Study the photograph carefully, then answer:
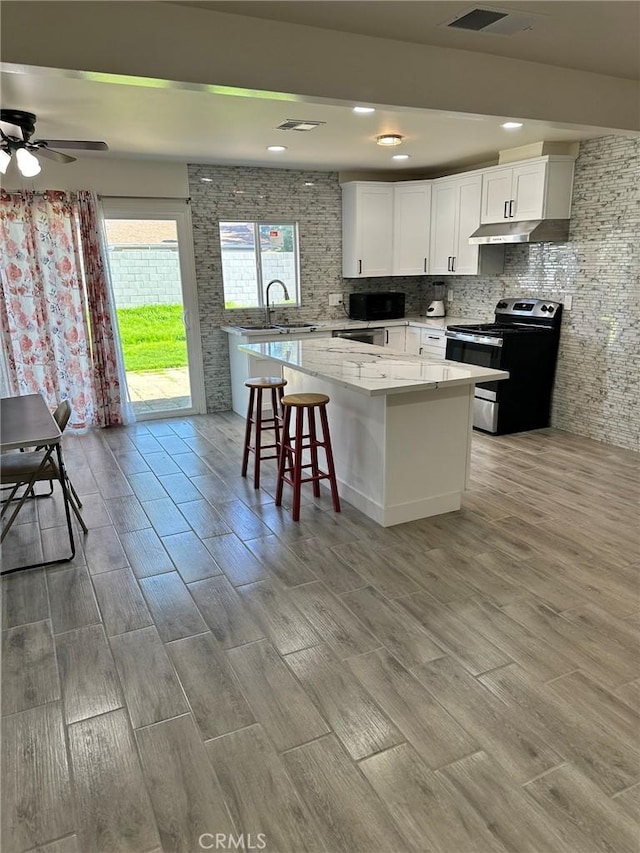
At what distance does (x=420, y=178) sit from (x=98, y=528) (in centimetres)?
530

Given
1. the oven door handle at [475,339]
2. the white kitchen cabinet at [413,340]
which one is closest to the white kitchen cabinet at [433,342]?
the white kitchen cabinet at [413,340]

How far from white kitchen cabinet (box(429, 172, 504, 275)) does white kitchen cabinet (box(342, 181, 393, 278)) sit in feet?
1.64

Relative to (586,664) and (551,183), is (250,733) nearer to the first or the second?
(586,664)

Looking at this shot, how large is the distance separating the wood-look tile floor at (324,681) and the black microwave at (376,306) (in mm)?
3153

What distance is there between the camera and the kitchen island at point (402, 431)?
10.8 ft

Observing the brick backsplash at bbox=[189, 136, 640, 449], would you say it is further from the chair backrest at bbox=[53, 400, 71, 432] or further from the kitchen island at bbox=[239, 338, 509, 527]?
the chair backrest at bbox=[53, 400, 71, 432]

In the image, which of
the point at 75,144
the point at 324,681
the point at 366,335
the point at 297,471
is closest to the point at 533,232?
the point at 366,335

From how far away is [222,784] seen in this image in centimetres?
176

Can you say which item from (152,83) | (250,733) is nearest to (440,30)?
(152,83)

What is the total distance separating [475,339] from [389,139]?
192 centimetres

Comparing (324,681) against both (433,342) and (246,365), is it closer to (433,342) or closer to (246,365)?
(246,365)

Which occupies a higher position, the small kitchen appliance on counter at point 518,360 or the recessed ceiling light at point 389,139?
the recessed ceiling light at point 389,139

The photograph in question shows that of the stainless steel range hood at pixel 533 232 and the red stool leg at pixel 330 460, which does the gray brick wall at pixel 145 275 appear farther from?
the stainless steel range hood at pixel 533 232

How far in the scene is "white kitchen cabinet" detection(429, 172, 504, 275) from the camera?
5621mm
